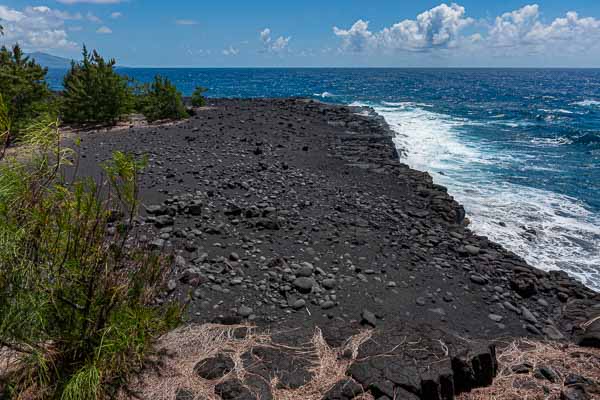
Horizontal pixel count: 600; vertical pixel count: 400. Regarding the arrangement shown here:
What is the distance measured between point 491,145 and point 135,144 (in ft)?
61.1

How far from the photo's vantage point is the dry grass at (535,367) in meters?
3.73

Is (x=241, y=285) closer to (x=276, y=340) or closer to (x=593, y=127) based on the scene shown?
(x=276, y=340)

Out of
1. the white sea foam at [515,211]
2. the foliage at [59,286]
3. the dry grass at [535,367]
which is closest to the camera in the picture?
the foliage at [59,286]

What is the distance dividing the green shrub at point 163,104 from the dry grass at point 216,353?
17.3 m

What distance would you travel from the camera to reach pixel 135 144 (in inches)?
544

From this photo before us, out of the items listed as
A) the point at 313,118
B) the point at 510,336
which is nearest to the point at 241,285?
the point at 510,336

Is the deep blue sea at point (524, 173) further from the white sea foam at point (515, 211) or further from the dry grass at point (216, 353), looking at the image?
the dry grass at point (216, 353)

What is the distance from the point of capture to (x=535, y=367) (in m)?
4.18

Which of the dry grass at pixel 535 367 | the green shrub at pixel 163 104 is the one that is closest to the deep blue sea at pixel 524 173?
the dry grass at pixel 535 367

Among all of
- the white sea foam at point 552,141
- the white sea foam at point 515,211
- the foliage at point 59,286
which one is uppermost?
the foliage at point 59,286

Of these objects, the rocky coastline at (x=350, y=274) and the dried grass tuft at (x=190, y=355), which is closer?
the dried grass tuft at (x=190, y=355)

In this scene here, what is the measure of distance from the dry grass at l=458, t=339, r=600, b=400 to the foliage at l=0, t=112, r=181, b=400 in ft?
10.7

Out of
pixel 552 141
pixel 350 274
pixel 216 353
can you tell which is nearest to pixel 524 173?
pixel 552 141

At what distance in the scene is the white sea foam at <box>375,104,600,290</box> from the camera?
909cm
